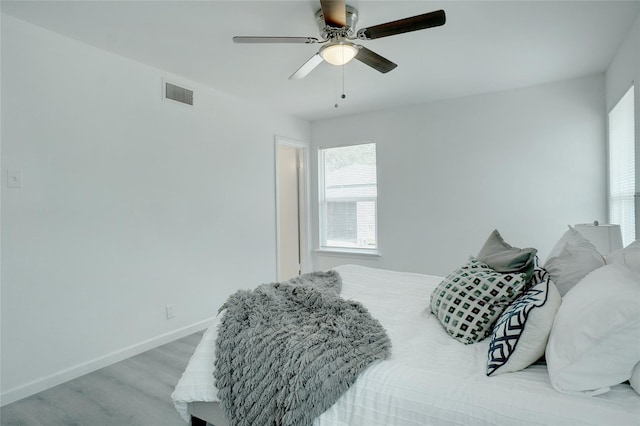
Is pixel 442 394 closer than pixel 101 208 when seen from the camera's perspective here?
Yes

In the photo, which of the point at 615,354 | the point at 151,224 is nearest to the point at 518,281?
the point at 615,354

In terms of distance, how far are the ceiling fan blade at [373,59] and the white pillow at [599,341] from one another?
1798mm

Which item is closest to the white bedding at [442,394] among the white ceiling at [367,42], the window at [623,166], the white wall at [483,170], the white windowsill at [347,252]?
the white ceiling at [367,42]

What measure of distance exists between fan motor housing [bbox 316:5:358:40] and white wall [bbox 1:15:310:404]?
68.3 inches

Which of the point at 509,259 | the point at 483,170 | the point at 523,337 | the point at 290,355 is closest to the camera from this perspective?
the point at 523,337

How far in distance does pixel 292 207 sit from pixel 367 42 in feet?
9.69

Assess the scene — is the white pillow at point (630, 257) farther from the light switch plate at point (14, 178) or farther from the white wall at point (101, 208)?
the light switch plate at point (14, 178)

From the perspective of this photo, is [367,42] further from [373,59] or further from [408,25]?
[408,25]

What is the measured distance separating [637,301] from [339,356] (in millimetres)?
941

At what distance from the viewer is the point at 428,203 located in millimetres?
4160

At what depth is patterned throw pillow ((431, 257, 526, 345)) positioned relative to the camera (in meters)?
1.49

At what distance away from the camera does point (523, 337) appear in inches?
47.0

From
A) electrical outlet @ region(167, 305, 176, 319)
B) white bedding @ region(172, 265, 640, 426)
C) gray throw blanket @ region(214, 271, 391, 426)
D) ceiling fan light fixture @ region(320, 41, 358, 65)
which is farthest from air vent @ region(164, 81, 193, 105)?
white bedding @ region(172, 265, 640, 426)

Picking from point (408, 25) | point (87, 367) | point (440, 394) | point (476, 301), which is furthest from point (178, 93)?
point (440, 394)
